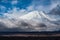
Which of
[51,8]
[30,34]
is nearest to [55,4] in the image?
[51,8]

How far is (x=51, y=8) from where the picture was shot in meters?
5.19

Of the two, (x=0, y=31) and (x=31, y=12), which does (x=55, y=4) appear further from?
(x=0, y=31)

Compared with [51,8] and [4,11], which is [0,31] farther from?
[51,8]

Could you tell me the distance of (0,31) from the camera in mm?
5180

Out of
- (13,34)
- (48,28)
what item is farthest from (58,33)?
(13,34)

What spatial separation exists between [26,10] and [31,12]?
6cm

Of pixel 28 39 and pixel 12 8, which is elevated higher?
pixel 12 8

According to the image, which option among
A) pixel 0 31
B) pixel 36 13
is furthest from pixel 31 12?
pixel 0 31

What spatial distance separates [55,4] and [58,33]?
30 centimetres

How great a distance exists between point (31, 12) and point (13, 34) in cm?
29

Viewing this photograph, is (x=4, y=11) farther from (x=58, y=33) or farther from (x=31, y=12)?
(x=58, y=33)

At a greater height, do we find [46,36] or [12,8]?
[12,8]

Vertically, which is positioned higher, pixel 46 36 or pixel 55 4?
pixel 55 4

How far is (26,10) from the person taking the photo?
5.19 metres
